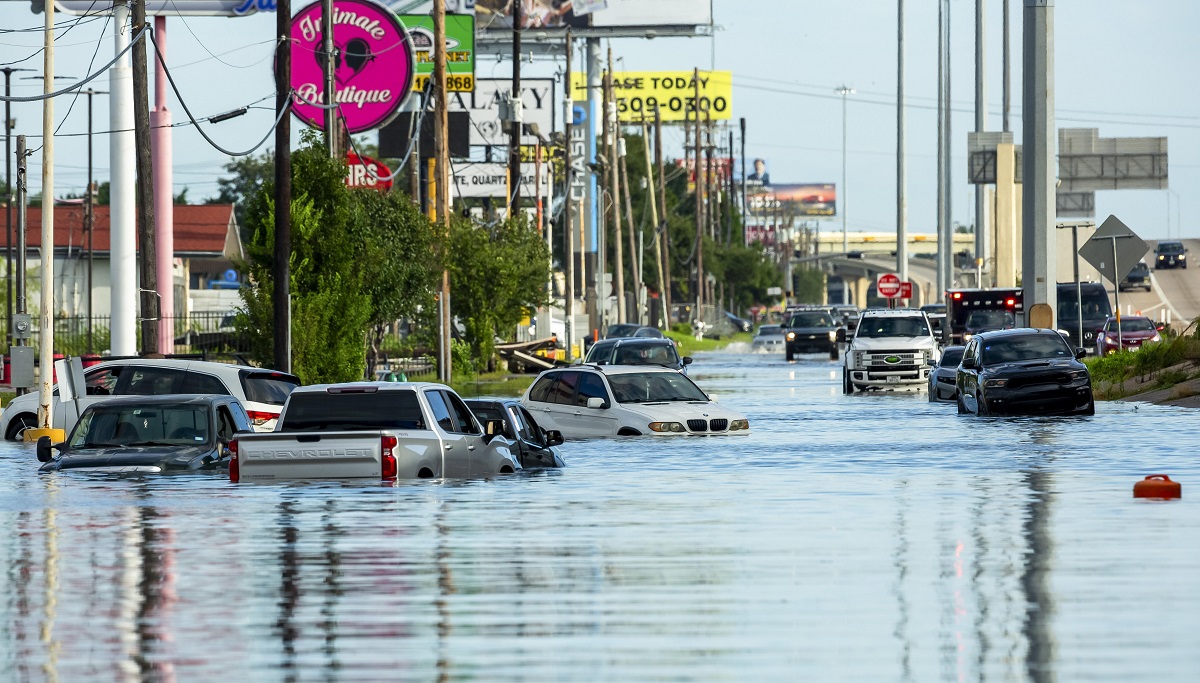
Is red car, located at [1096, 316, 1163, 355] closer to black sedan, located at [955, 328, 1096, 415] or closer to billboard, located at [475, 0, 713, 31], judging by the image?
black sedan, located at [955, 328, 1096, 415]

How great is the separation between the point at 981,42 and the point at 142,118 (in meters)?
43.2

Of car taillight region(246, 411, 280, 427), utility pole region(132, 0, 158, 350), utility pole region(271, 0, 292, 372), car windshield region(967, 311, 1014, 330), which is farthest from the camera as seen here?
car windshield region(967, 311, 1014, 330)

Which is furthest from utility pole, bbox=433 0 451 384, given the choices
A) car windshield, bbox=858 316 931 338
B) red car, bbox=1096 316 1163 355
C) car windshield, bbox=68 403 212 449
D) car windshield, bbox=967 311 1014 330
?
car windshield, bbox=68 403 212 449

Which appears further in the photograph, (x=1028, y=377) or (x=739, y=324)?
(x=739, y=324)

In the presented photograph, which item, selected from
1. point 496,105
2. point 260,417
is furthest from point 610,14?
point 260,417

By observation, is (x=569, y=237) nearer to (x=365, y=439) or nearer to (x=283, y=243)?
(x=283, y=243)

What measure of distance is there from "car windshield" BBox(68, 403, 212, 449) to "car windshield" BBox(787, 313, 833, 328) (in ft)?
188

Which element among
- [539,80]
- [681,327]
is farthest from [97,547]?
[681,327]

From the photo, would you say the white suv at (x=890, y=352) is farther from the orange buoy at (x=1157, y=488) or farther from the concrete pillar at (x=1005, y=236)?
the concrete pillar at (x=1005, y=236)

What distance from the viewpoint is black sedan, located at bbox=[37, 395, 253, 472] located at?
21.3 m

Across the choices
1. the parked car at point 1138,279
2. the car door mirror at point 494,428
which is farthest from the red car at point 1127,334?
the parked car at point 1138,279

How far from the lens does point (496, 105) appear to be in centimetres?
10012

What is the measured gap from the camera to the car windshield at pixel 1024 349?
34906mm

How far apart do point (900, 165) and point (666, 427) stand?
51.6m
